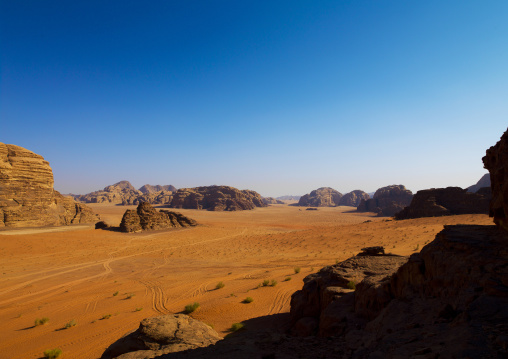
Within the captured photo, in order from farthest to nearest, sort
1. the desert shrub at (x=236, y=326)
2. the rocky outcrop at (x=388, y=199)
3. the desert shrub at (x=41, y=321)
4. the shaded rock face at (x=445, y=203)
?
the rocky outcrop at (x=388, y=199)
the shaded rock face at (x=445, y=203)
the desert shrub at (x=41, y=321)
the desert shrub at (x=236, y=326)

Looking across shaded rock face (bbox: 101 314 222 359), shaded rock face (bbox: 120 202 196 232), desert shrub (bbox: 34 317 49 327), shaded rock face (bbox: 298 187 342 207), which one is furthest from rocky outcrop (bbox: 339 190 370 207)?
shaded rock face (bbox: 101 314 222 359)

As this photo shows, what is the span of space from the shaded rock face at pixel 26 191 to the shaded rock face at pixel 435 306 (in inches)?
1964

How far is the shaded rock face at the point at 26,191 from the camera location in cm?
3862

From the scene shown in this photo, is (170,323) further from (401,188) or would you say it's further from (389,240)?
(401,188)

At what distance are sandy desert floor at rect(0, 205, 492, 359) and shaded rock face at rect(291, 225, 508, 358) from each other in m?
3.78

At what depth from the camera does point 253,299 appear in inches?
416

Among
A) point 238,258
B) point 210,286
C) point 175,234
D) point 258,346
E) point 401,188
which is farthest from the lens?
point 401,188

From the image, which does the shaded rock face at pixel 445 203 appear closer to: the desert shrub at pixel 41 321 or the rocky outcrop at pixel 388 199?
the rocky outcrop at pixel 388 199

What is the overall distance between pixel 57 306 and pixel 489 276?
1536 cm

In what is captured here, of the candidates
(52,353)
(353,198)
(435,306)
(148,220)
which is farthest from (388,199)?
(52,353)

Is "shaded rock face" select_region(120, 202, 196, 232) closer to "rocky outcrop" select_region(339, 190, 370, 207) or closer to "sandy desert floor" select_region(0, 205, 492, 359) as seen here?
"sandy desert floor" select_region(0, 205, 492, 359)

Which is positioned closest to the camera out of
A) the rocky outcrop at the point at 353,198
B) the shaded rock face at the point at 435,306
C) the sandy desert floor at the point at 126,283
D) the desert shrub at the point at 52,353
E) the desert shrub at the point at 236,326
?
the shaded rock face at the point at 435,306

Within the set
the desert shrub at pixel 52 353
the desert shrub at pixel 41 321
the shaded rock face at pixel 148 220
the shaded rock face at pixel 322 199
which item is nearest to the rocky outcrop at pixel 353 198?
the shaded rock face at pixel 322 199

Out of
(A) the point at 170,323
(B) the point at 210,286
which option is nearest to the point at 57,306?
(B) the point at 210,286
